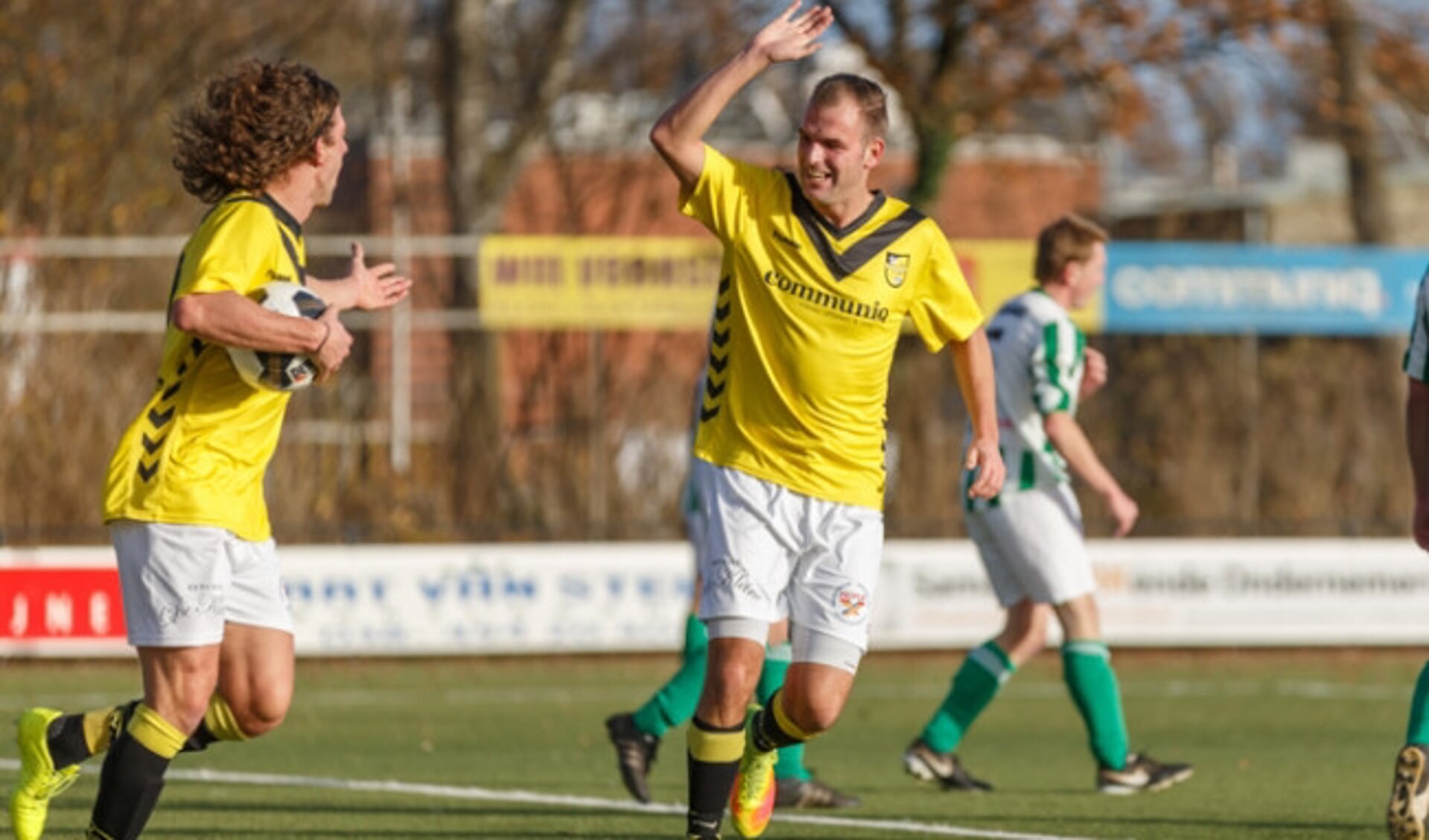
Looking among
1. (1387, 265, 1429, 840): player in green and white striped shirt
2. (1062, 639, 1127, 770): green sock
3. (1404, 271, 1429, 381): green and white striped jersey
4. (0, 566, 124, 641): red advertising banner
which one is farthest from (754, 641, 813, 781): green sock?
(0, 566, 124, 641): red advertising banner

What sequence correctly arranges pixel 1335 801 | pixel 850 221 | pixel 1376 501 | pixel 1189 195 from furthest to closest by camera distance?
pixel 1189 195
pixel 1376 501
pixel 1335 801
pixel 850 221

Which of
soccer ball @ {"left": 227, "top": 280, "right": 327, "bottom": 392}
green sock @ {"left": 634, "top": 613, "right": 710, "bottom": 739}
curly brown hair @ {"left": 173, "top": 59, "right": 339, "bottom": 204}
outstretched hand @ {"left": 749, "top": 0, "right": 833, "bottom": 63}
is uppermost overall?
outstretched hand @ {"left": 749, "top": 0, "right": 833, "bottom": 63}

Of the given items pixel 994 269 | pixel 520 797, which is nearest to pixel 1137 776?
pixel 520 797

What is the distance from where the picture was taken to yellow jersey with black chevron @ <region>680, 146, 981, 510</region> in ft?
24.8

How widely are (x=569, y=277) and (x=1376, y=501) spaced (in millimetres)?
6867

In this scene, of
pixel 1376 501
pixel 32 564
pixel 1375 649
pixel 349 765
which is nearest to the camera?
pixel 349 765

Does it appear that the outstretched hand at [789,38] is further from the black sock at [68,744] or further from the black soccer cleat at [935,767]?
the black soccer cleat at [935,767]

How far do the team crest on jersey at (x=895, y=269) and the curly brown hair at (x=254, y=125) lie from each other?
1596mm

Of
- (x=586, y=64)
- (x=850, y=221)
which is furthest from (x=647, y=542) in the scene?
(x=850, y=221)

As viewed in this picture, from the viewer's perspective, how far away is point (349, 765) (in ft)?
38.2

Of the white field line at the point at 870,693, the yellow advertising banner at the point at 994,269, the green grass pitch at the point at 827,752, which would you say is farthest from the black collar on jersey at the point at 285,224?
the yellow advertising banner at the point at 994,269

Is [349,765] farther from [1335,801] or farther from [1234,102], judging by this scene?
[1234,102]

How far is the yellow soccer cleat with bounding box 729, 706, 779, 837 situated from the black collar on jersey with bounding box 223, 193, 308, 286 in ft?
6.14

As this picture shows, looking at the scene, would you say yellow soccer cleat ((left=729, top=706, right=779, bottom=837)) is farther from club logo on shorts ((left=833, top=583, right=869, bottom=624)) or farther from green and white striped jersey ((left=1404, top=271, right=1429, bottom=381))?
green and white striped jersey ((left=1404, top=271, right=1429, bottom=381))
